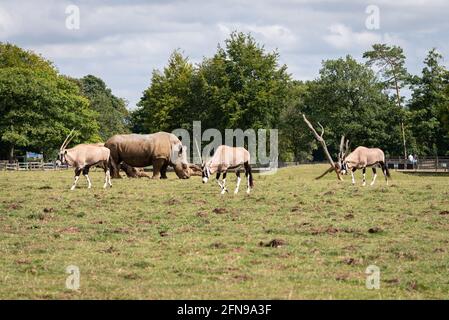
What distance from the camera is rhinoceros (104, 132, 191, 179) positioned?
4656 centimetres

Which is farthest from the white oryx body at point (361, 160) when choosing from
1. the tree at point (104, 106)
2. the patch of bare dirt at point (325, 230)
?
the tree at point (104, 106)

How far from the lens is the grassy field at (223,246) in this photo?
13.3 metres

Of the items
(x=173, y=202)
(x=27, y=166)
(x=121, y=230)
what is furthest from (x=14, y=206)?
(x=27, y=166)

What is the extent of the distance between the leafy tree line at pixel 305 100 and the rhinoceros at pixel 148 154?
3111 centimetres

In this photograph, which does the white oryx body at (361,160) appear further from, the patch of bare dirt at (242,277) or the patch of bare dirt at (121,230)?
the patch of bare dirt at (242,277)

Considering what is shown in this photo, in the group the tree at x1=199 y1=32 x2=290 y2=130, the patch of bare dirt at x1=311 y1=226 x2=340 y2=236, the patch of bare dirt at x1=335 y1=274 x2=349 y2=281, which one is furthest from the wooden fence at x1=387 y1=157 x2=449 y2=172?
the patch of bare dirt at x1=335 y1=274 x2=349 y2=281

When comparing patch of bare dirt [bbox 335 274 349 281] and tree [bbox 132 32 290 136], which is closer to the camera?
patch of bare dirt [bbox 335 274 349 281]

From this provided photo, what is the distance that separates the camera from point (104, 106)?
14250 centimetres

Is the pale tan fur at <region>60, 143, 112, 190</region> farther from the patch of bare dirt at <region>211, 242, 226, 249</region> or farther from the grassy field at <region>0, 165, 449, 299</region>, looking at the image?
the patch of bare dirt at <region>211, 242, 226, 249</region>

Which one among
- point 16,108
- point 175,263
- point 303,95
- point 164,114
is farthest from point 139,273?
point 303,95

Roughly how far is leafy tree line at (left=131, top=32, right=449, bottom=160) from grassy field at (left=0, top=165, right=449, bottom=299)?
51360 millimetres

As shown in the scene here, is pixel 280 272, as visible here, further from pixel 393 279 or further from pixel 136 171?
pixel 136 171

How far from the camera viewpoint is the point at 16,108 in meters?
91.4

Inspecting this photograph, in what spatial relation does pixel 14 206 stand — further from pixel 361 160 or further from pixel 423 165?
pixel 423 165
